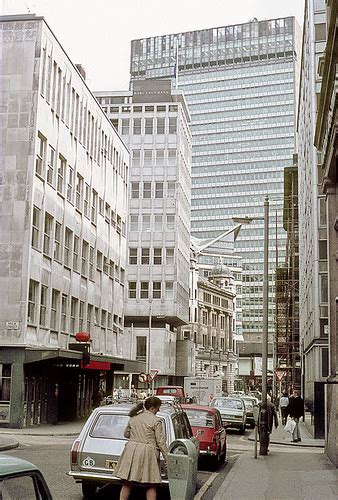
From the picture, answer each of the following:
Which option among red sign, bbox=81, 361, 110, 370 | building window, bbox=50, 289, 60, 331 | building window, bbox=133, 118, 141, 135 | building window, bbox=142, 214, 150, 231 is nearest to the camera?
building window, bbox=50, 289, 60, 331

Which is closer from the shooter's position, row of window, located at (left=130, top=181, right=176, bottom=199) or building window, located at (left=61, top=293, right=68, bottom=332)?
building window, located at (left=61, top=293, right=68, bottom=332)

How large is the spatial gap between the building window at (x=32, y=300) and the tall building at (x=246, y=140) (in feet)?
426

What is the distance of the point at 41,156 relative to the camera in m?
34.3

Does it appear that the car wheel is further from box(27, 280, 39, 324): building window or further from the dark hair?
box(27, 280, 39, 324): building window

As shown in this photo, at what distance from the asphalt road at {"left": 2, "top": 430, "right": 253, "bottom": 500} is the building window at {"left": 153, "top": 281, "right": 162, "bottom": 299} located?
52.7m

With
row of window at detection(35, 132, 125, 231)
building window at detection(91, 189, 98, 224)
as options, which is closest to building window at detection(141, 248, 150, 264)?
row of window at detection(35, 132, 125, 231)

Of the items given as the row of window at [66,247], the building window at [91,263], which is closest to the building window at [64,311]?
the row of window at [66,247]

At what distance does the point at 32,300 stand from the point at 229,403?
1018 cm

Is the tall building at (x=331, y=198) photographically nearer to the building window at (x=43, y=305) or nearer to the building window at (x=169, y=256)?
the building window at (x=43, y=305)

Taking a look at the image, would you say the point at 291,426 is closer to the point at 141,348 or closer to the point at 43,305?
the point at 43,305

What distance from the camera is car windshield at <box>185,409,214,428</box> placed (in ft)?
58.3

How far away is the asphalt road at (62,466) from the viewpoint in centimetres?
1305

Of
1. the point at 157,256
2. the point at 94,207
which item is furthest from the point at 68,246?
the point at 157,256

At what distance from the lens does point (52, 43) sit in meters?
35.4
